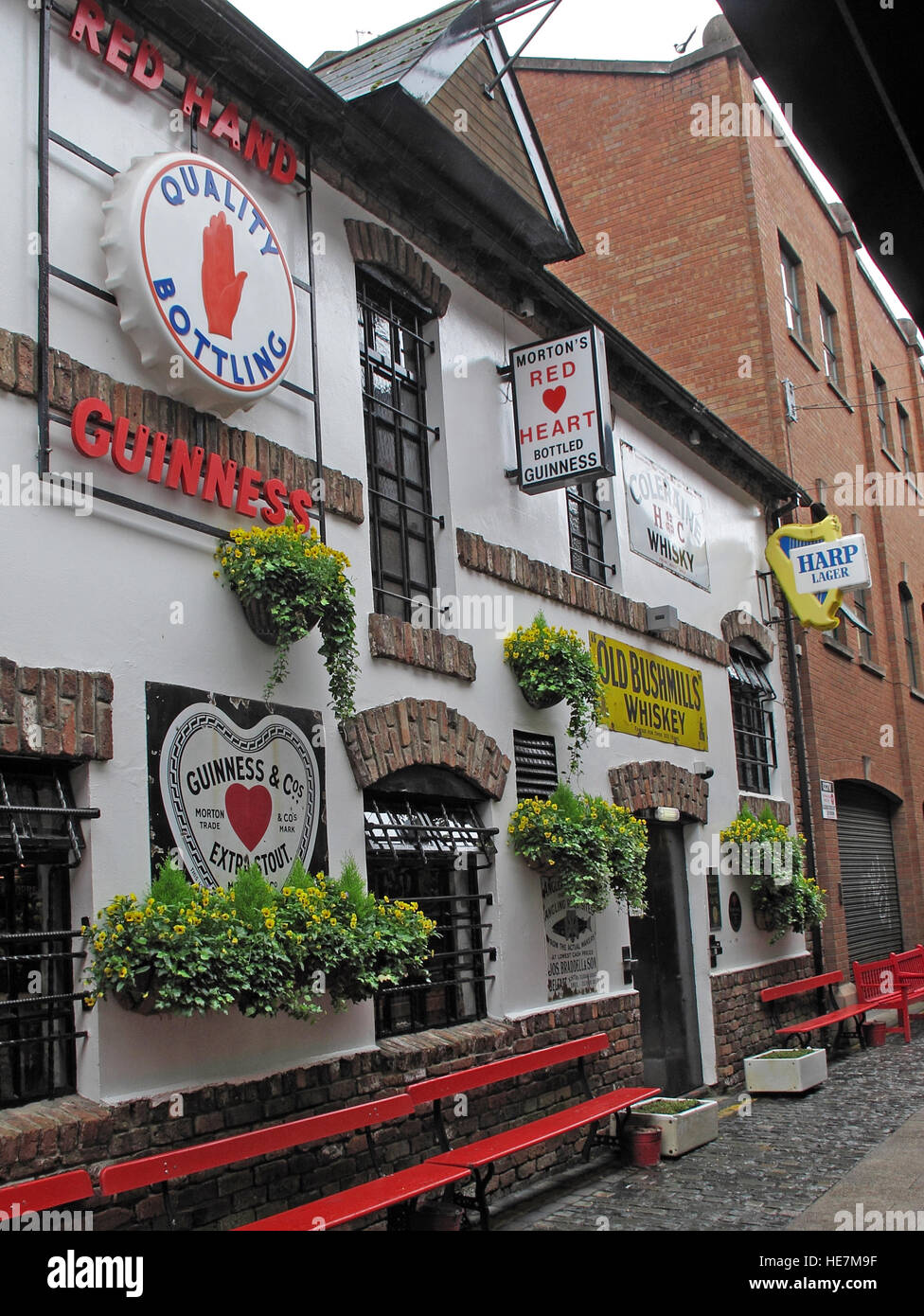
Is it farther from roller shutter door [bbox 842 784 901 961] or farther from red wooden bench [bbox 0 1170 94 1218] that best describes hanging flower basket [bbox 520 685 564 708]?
roller shutter door [bbox 842 784 901 961]

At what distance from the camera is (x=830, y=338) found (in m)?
18.4

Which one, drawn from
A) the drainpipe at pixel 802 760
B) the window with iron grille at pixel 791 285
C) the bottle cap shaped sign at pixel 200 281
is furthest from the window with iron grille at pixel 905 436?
the bottle cap shaped sign at pixel 200 281

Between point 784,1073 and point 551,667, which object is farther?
point 784,1073

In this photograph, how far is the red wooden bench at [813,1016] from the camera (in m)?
12.1

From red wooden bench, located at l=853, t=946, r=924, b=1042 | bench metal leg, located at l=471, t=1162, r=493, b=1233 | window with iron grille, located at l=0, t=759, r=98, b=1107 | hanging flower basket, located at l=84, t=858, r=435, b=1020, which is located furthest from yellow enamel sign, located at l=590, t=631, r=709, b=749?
window with iron grille, located at l=0, t=759, r=98, b=1107

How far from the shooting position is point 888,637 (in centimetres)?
1859

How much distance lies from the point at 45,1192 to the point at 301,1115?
73.4 inches

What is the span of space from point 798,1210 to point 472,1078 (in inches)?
75.7

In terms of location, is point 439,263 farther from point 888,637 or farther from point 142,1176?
point 888,637

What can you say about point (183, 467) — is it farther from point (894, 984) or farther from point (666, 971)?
point (894, 984)

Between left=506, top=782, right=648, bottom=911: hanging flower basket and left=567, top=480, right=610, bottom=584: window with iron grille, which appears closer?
left=506, top=782, right=648, bottom=911: hanging flower basket

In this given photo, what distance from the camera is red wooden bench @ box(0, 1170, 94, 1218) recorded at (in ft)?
13.8

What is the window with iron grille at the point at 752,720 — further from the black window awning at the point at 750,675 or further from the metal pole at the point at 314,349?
the metal pole at the point at 314,349

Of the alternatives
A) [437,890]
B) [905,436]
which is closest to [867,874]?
[905,436]
